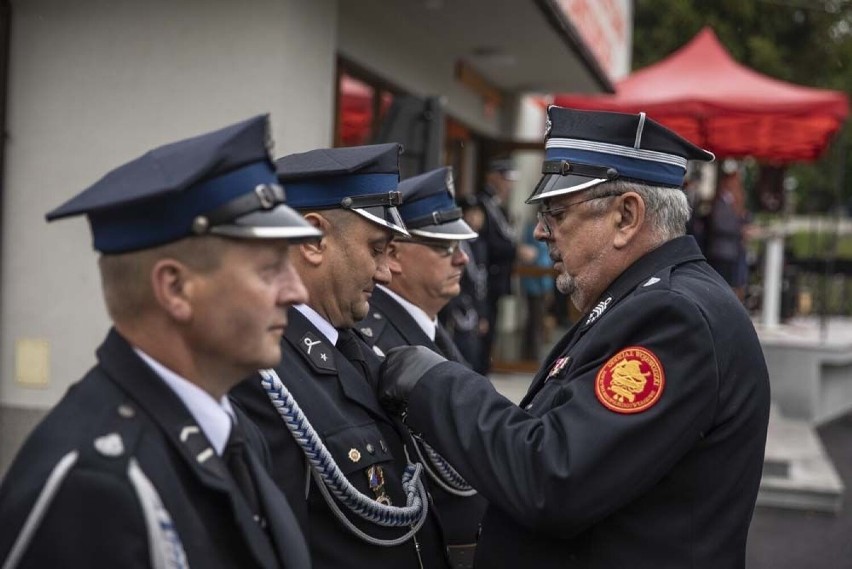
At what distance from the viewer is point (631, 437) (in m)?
2.26

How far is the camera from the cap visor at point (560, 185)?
8.55 ft

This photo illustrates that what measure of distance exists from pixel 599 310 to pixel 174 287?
1.27 metres

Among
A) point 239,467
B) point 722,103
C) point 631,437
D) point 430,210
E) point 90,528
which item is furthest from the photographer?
point 722,103

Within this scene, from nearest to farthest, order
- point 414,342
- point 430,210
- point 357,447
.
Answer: point 357,447, point 414,342, point 430,210

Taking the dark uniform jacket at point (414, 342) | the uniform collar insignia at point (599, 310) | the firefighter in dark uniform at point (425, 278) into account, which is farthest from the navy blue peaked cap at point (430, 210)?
the uniform collar insignia at point (599, 310)

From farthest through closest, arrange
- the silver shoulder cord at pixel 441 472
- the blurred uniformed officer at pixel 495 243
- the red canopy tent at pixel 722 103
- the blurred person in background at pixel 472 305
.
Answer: the red canopy tent at pixel 722 103, the blurred uniformed officer at pixel 495 243, the blurred person in background at pixel 472 305, the silver shoulder cord at pixel 441 472

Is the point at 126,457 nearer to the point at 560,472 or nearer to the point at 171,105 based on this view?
the point at 560,472

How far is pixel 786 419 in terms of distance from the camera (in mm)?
11328

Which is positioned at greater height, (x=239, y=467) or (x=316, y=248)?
(x=316, y=248)

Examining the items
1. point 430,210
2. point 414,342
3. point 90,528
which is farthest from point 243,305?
point 430,210

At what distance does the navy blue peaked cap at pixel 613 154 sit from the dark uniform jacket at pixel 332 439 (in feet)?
2.18

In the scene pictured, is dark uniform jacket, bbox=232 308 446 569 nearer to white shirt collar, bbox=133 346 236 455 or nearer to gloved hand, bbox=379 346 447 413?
gloved hand, bbox=379 346 447 413

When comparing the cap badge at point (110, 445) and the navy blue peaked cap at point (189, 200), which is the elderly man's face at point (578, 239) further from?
the cap badge at point (110, 445)

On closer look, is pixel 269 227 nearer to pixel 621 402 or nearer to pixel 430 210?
pixel 621 402
